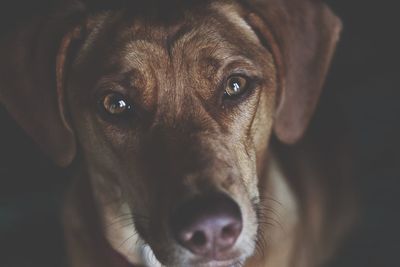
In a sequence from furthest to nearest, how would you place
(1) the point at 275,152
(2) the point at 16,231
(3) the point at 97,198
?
(2) the point at 16,231 < (1) the point at 275,152 < (3) the point at 97,198

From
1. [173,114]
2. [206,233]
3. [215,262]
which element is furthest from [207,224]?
[173,114]

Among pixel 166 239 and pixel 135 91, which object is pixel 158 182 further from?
pixel 135 91

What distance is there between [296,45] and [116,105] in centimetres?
87

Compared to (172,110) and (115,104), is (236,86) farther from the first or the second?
(115,104)

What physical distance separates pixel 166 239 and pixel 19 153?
2.23m

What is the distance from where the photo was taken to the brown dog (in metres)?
2.57

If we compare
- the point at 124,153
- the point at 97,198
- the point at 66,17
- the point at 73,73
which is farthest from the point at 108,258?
the point at 66,17

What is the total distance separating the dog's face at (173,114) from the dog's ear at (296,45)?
0.28ft

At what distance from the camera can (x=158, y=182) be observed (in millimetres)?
2598

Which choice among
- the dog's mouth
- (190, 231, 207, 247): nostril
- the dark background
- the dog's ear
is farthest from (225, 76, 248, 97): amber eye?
the dark background

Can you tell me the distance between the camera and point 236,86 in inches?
112

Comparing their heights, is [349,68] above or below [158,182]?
below

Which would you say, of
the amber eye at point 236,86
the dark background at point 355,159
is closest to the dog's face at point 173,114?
the amber eye at point 236,86

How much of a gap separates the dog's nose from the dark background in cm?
173
